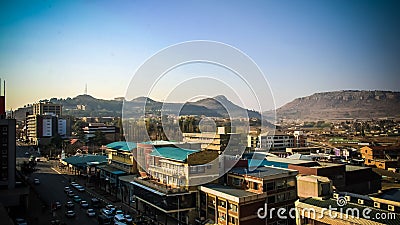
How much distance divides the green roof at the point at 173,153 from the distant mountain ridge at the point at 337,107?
12.9 m

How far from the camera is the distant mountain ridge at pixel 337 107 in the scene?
19.8 metres

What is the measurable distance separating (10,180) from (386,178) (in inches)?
358

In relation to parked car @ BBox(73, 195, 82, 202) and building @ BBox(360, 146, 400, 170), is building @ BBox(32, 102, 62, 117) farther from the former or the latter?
building @ BBox(360, 146, 400, 170)

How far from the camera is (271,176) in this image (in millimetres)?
5332

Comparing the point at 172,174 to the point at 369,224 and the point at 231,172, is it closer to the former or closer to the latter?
the point at 231,172

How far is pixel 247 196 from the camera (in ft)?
16.4

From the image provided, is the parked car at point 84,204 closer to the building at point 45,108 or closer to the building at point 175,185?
the building at point 175,185

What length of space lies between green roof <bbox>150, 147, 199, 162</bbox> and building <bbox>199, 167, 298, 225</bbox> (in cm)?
63

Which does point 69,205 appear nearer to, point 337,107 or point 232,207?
point 232,207

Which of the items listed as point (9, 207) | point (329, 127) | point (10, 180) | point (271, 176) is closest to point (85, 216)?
point (9, 207)

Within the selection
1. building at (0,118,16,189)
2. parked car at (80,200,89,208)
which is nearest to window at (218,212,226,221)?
parked car at (80,200,89,208)

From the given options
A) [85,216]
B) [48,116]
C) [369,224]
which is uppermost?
[48,116]

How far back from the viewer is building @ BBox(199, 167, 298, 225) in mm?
5020

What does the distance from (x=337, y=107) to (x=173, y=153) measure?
26873mm
